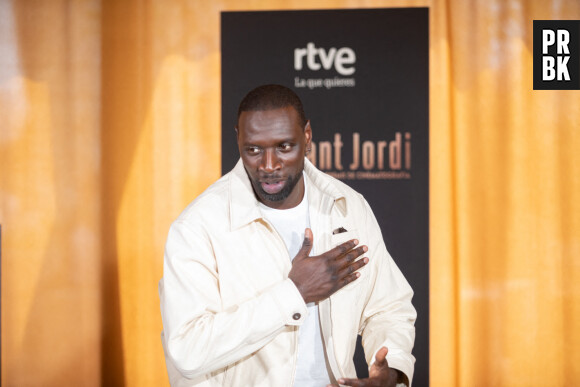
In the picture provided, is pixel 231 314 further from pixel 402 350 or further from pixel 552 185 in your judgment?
pixel 552 185

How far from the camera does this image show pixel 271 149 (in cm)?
206

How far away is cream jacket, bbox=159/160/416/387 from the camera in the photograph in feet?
5.81

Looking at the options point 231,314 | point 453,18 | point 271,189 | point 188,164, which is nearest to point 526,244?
point 453,18

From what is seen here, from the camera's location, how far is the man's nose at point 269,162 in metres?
2.05

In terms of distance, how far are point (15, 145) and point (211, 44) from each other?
1589 mm

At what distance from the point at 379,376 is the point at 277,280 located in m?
0.44

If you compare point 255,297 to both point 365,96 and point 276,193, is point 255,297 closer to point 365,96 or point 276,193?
point 276,193

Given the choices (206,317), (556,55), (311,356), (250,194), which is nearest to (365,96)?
(556,55)

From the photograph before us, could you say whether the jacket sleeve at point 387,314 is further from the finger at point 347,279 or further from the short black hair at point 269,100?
the short black hair at point 269,100

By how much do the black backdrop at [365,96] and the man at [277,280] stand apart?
2.04 m

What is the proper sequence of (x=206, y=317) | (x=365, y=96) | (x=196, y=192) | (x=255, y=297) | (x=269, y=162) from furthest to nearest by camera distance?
(x=196, y=192), (x=365, y=96), (x=269, y=162), (x=255, y=297), (x=206, y=317)

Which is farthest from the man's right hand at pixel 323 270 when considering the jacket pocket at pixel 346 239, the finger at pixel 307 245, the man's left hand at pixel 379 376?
the man's left hand at pixel 379 376

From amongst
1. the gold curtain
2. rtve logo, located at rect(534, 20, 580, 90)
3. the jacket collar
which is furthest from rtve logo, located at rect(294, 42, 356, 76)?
the jacket collar

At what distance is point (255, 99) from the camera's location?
208 cm
